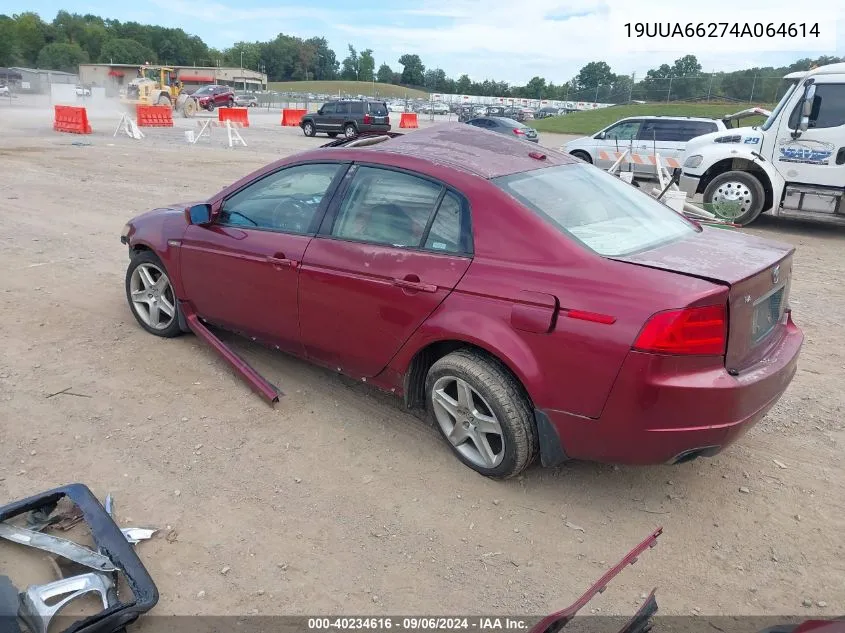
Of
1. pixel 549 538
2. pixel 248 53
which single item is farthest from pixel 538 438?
pixel 248 53

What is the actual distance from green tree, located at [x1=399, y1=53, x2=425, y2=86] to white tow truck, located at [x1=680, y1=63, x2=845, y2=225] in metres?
132

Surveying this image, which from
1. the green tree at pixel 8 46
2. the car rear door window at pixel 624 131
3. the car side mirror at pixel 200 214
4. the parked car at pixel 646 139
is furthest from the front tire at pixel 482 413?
the green tree at pixel 8 46

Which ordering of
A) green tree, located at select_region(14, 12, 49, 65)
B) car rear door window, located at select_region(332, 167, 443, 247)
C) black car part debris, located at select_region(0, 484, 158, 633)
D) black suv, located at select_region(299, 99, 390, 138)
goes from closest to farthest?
black car part debris, located at select_region(0, 484, 158, 633) → car rear door window, located at select_region(332, 167, 443, 247) → black suv, located at select_region(299, 99, 390, 138) → green tree, located at select_region(14, 12, 49, 65)

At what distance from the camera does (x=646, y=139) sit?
15742 millimetres

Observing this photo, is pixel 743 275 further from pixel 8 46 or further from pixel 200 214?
pixel 8 46

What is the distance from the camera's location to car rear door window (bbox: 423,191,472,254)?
10.9 ft

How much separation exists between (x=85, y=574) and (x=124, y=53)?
12857 cm

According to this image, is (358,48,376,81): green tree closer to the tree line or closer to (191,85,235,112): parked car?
the tree line

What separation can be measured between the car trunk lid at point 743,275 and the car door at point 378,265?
0.87 meters

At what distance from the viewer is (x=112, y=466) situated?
11.5 ft

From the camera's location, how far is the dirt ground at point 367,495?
108 inches

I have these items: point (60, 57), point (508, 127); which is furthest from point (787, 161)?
point (60, 57)

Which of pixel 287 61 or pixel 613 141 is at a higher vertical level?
pixel 287 61

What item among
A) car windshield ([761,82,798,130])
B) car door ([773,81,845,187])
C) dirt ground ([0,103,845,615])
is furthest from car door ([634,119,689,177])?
dirt ground ([0,103,845,615])
